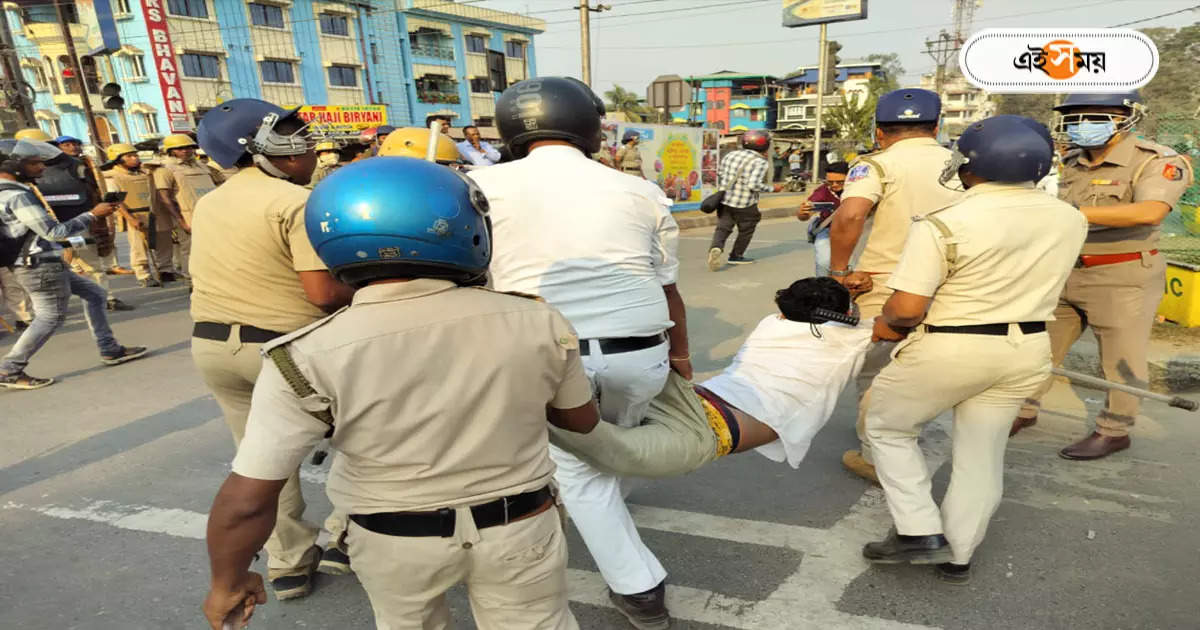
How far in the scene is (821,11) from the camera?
23141mm

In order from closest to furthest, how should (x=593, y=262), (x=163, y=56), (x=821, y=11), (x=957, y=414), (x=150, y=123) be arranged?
(x=593, y=262) → (x=957, y=414) → (x=821, y=11) → (x=163, y=56) → (x=150, y=123)

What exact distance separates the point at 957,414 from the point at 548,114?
1.94 m

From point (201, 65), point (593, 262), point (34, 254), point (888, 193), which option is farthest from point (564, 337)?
point (201, 65)

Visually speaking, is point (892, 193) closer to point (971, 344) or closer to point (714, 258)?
point (971, 344)

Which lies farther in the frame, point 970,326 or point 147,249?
point 147,249

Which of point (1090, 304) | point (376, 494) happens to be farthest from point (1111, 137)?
point (376, 494)

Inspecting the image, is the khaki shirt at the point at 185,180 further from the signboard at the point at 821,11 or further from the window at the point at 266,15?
the window at the point at 266,15

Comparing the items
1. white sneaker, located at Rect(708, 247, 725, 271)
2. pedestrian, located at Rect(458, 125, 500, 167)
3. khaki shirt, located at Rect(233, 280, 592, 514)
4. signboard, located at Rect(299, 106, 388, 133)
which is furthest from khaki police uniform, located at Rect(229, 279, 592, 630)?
signboard, located at Rect(299, 106, 388, 133)

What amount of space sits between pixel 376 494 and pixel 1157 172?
3999mm

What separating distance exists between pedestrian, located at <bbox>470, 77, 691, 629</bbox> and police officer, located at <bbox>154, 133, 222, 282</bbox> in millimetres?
7413

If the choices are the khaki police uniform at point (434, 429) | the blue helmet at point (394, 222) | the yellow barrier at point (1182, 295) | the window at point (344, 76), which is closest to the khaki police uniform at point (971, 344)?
the khaki police uniform at point (434, 429)

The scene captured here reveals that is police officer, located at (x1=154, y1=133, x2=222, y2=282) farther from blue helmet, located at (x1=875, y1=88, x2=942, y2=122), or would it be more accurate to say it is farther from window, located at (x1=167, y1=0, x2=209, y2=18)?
window, located at (x1=167, y1=0, x2=209, y2=18)

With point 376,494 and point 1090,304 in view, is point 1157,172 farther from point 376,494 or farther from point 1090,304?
point 376,494

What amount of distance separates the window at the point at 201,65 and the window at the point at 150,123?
9.54ft
